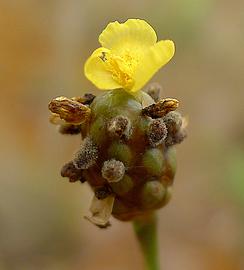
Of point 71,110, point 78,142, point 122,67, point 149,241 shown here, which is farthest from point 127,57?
point 78,142

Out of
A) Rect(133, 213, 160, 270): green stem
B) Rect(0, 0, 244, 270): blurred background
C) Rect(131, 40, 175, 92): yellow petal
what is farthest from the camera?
Rect(0, 0, 244, 270): blurred background

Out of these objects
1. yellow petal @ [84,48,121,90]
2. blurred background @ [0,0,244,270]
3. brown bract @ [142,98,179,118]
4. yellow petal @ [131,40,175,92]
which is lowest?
blurred background @ [0,0,244,270]

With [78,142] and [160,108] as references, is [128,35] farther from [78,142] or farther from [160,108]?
[78,142]

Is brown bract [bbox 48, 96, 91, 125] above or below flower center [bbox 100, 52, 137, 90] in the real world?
below

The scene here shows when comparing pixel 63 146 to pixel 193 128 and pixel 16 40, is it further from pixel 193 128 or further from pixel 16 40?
pixel 16 40

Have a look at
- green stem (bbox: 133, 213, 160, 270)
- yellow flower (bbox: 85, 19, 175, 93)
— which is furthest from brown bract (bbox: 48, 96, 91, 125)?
green stem (bbox: 133, 213, 160, 270)

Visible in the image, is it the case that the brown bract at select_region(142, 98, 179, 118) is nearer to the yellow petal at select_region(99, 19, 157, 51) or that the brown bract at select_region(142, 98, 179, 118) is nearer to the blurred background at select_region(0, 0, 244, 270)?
the yellow petal at select_region(99, 19, 157, 51)

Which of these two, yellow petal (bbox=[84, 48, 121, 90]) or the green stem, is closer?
yellow petal (bbox=[84, 48, 121, 90])
